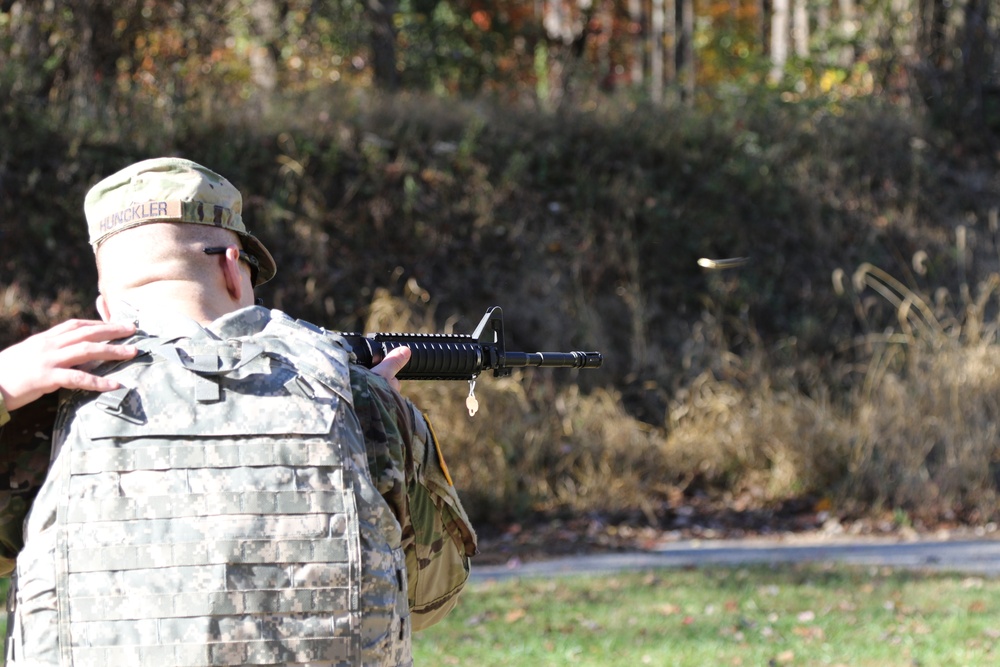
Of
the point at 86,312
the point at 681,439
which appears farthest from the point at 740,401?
the point at 86,312

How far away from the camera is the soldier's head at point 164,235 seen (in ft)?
7.08

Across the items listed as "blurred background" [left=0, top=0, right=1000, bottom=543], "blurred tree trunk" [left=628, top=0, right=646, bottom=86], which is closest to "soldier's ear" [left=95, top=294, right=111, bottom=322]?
"blurred background" [left=0, top=0, right=1000, bottom=543]

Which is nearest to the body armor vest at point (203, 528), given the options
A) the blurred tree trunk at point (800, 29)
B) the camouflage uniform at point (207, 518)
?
the camouflage uniform at point (207, 518)

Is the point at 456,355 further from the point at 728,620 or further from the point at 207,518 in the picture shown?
the point at 728,620

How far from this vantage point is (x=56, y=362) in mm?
1980

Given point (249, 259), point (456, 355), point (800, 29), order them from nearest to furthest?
point (249, 259)
point (456, 355)
point (800, 29)

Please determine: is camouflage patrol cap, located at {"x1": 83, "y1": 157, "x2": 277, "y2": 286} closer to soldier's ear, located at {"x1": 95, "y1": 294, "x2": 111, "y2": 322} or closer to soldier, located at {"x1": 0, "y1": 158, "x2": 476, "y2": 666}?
soldier, located at {"x1": 0, "y1": 158, "x2": 476, "y2": 666}

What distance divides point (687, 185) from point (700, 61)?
42.3 feet

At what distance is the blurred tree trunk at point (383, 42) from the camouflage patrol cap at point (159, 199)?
11.0m

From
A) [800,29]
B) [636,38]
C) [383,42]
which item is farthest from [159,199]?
[636,38]

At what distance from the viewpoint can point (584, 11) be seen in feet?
58.2

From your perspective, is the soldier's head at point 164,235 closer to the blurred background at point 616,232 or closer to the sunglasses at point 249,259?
the sunglasses at point 249,259

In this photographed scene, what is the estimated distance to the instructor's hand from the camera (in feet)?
6.46

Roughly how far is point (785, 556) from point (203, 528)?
600 cm
